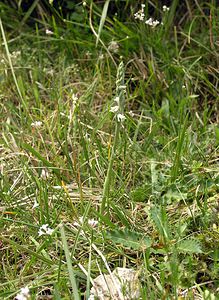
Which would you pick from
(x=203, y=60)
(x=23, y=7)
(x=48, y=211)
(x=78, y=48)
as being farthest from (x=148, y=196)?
(x=23, y=7)

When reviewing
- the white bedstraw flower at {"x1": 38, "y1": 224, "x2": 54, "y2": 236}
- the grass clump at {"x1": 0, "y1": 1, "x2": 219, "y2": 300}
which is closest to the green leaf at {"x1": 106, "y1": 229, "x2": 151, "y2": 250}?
the grass clump at {"x1": 0, "y1": 1, "x2": 219, "y2": 300}

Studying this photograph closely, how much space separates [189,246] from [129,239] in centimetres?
18

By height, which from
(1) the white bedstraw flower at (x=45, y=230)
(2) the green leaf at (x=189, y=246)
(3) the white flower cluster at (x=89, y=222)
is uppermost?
(2) the green leaf at (x=189, y=246)

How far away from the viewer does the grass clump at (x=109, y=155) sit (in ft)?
5.65

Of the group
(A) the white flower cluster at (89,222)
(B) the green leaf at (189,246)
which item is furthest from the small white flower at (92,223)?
(B) the green leaf at (189,246)

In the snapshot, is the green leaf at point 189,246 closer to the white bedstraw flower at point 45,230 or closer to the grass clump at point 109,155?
the grass clump at point 109,155

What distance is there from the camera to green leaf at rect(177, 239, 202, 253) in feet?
5.59

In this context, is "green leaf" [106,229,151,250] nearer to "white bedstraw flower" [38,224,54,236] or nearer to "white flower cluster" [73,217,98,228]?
"white flower cluster" [73,217,98,228]

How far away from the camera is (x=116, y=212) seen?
186 cm

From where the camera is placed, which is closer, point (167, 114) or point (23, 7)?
point (167, 114)

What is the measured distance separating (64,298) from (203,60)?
137 cm

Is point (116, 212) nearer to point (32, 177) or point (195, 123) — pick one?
point (32, 177)

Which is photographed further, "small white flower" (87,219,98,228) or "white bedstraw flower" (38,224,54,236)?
"small white flower" (87,219,98,228)

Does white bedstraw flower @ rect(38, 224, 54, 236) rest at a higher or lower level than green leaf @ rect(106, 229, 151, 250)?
lower
